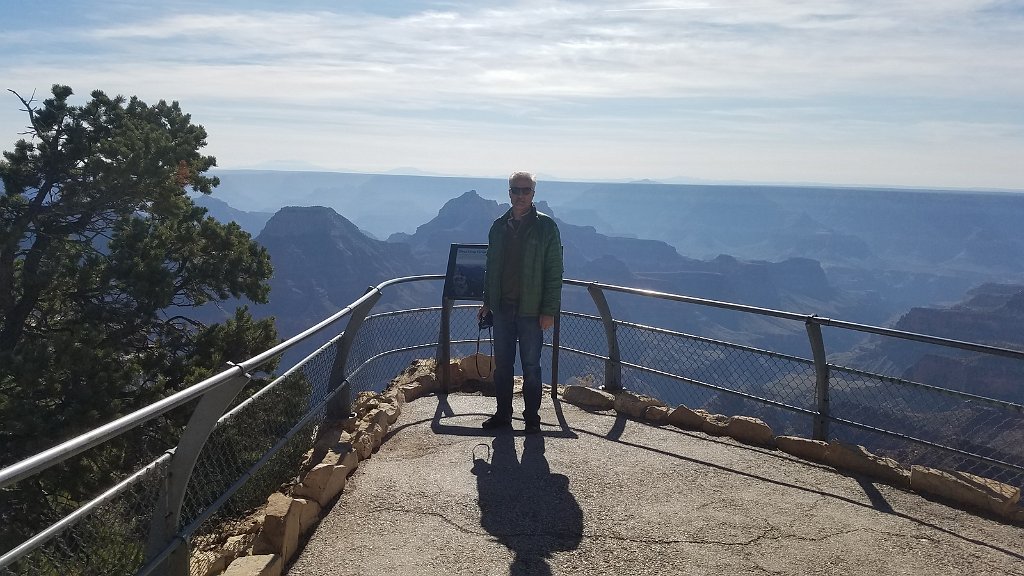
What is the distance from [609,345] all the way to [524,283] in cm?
194

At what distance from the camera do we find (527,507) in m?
4.88

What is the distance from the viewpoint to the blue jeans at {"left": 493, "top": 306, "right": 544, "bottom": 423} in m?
6.24

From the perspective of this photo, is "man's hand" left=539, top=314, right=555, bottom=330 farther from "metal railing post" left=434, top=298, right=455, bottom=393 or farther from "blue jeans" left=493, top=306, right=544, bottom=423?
"metal railing post" left=434, top=298, right=455, bottom=393

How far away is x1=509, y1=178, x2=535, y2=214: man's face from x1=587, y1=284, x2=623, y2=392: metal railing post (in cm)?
170

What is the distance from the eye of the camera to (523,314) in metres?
6.13

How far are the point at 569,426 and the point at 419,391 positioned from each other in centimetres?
176

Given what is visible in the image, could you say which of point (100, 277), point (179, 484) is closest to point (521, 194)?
point (179, 484)

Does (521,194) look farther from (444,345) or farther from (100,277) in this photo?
(100,277)

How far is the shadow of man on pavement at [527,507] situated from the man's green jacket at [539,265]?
116 centimetres

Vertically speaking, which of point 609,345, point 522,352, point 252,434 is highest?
point 522,352

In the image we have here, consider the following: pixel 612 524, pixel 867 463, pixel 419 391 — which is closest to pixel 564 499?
pixel 612 524

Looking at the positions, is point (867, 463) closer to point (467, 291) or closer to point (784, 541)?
point (784, 541)

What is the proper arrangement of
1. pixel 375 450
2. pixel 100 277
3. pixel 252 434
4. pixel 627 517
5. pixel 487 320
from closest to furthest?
pixel 627 517
pixel 252 434
pixel 375 450
pixel 487 320
pixel 100 277

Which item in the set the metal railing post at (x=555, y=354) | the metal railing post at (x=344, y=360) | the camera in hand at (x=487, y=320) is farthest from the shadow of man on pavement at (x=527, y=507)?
the metal railing post at (x=555, y=354)
